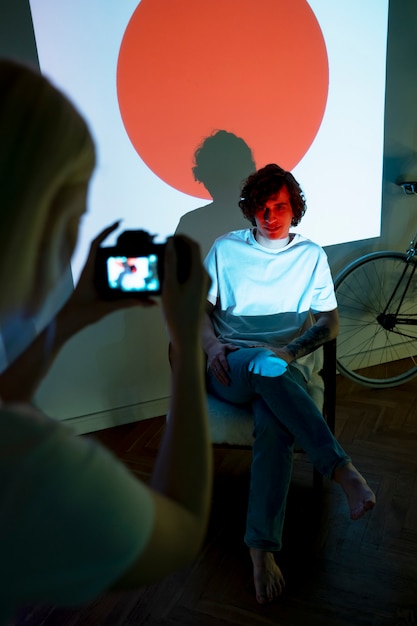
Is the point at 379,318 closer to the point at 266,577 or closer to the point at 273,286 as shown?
the point at 273,286

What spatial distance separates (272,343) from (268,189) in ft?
1.85

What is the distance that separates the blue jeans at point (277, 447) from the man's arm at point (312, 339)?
108 millimetres

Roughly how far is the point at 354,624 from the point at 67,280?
1.55 m

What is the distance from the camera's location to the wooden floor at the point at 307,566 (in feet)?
4.63

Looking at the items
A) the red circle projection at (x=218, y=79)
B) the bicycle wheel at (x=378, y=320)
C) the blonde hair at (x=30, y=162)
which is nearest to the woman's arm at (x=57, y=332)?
the blonde hair at (x=30, y=162)

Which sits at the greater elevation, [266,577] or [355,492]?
[355,492]

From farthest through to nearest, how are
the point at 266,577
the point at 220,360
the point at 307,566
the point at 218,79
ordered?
1. the point at 218,79
2. the point at 220,360
3. the point at 307,566
4. the point at 266,577

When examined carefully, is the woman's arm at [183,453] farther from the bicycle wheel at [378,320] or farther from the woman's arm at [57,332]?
the bicycle wheel at [378,320]

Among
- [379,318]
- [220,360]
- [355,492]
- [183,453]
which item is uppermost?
[183,453]

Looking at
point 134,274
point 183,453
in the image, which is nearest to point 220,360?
point 134,274

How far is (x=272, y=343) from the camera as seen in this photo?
1781mm

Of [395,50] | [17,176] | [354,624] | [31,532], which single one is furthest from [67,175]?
[395,50]

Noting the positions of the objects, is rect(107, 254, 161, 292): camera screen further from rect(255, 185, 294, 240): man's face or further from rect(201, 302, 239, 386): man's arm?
rect(255, 185, 294, 240): man's face

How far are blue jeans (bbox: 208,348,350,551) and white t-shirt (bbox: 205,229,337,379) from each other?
11.0 inches
